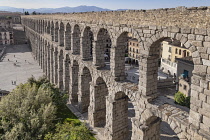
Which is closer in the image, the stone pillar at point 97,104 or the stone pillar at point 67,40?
the stone pillar at point 97,104

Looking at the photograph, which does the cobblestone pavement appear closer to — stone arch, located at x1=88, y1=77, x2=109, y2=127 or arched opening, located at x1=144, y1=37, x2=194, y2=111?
stone arch, located at x1=88, y1=77, x2=109, y2=127

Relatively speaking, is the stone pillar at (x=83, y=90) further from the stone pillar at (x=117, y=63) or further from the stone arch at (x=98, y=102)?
the stone pillar at (x=117, y=63)

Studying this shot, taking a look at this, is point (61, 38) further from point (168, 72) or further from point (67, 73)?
point (168, 72)

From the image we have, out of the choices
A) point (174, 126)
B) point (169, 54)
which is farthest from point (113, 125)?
point (169, 54)

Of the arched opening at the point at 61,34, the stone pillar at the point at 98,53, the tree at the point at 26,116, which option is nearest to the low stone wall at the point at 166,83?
the arched opening at the point at 61,34

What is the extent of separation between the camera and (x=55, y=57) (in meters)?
38.6

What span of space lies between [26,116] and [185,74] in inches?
1207

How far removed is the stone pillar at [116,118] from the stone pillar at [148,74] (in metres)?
5.02

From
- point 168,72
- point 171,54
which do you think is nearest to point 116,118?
point 168,72

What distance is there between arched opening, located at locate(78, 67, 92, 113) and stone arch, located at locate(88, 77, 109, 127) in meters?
3.22

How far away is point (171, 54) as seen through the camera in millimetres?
53188

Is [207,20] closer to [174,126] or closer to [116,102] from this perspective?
[174,126]

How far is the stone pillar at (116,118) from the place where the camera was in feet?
66.0

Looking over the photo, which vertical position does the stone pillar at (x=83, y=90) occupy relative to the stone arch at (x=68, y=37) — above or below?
below
